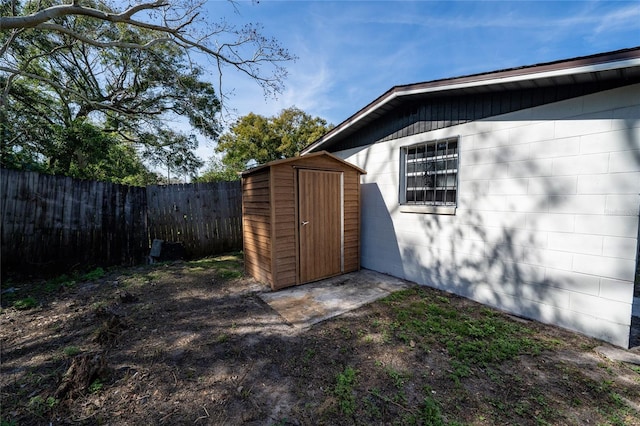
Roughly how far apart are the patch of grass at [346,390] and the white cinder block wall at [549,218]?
276cm

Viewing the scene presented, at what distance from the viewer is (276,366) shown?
7.86ft

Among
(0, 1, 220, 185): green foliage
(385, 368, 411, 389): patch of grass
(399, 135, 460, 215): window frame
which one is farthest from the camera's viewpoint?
(0, 1, 220, 185): green foliage

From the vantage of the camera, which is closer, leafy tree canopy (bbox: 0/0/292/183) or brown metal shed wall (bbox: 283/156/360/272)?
brown metal shed wall (bbox: 283/156/360/272)

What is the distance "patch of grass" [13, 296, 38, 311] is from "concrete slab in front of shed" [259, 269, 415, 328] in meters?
3.28

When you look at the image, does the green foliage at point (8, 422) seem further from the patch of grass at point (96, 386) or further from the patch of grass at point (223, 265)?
the patch of grass at point (223, 265)

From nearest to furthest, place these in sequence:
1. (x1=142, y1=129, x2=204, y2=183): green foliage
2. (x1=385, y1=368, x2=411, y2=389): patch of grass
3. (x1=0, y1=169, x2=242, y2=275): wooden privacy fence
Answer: (x1=385, y1=368, x2=411, y2=389): patch of grass < (x1=0, y1=169, x2=242, y2=275): wooden privacy fence < (x1=142, y1=129, x2=204, y2=183): green foliage

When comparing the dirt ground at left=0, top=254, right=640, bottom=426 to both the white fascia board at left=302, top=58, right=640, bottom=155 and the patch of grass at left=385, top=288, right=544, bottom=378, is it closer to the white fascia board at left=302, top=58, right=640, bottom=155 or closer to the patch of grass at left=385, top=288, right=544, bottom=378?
the patch of grass at left=385, top=288, right=544, bottom=378

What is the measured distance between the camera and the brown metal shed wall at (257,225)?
4.31m

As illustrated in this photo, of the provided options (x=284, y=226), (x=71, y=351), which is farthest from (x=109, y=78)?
(x=71, y=351)

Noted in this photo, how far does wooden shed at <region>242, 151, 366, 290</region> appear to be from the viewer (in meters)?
4.24

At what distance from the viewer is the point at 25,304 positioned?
3545mm

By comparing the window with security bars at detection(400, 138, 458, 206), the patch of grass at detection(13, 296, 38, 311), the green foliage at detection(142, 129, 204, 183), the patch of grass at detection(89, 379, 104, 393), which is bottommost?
the patch of grass at detection(89, 379, 104, 393)

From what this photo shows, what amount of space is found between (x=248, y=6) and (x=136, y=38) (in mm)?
5197

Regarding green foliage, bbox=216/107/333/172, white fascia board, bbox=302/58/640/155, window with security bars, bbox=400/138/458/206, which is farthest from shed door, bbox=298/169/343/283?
green foliage, bbox=216/107/333/172
